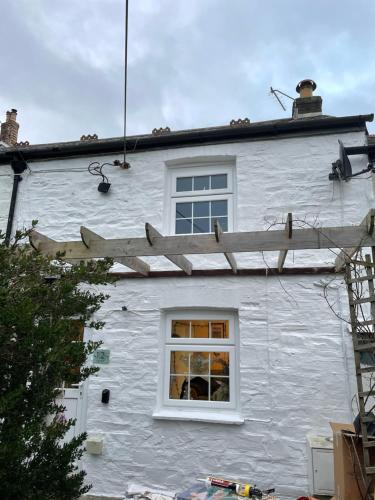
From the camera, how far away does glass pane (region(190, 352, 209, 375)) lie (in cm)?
590

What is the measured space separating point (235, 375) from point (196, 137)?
13.0ft

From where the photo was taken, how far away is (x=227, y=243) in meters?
4.23

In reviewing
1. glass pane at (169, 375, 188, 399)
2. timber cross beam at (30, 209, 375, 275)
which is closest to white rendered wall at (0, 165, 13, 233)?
timber cross beam at (30, 209, 375, 275)

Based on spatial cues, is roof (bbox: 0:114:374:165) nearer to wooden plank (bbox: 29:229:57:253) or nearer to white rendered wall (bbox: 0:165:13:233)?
white rendered wall (bbox: 0:165:13:233)

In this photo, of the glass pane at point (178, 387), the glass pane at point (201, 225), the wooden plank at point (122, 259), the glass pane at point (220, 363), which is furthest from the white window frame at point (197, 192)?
the glass pane at point (178, 387)

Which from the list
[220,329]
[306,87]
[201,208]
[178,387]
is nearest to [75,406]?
[178,387]

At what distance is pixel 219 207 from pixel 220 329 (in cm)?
205

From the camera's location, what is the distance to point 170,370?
5965 mm

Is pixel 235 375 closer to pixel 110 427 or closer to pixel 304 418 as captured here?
pixel 304 418

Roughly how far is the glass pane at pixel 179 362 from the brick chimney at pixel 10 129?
21.9 feet

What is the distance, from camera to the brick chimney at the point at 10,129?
931 centimetres

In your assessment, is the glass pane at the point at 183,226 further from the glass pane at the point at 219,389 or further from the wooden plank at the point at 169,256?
the glass pane at the point at 219,389

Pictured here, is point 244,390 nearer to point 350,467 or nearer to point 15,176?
point 350,467

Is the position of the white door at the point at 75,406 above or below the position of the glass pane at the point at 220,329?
below
